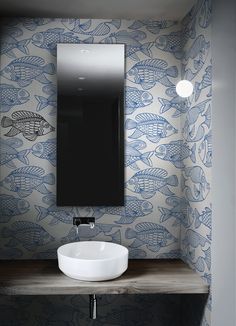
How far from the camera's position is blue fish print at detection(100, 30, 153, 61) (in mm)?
2916

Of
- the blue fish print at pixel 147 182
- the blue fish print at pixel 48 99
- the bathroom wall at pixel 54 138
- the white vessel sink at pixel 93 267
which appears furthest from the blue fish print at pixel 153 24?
the white vessel sink at pixel 93 267

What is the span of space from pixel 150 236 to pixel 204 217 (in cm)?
→ 66

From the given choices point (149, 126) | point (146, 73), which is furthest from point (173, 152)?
point (146, 73)

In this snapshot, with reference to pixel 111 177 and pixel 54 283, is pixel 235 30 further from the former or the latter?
pixel 54 283

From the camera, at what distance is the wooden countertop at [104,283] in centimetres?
227

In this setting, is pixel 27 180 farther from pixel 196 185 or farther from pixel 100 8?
pixel 100 8

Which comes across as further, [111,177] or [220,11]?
[111,177]

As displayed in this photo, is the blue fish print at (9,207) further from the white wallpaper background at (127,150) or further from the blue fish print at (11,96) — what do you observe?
the blue fish print at (11,96)

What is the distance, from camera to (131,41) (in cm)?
292

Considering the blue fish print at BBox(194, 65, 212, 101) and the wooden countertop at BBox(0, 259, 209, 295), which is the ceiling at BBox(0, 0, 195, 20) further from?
the wooden countertop at BBox(0, 259, 209, 295)

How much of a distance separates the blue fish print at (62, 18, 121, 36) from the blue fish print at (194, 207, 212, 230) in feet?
4.75

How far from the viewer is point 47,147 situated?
114 inches

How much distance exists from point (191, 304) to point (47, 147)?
4.84 ft

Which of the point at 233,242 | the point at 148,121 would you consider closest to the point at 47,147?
the point at 148,121
